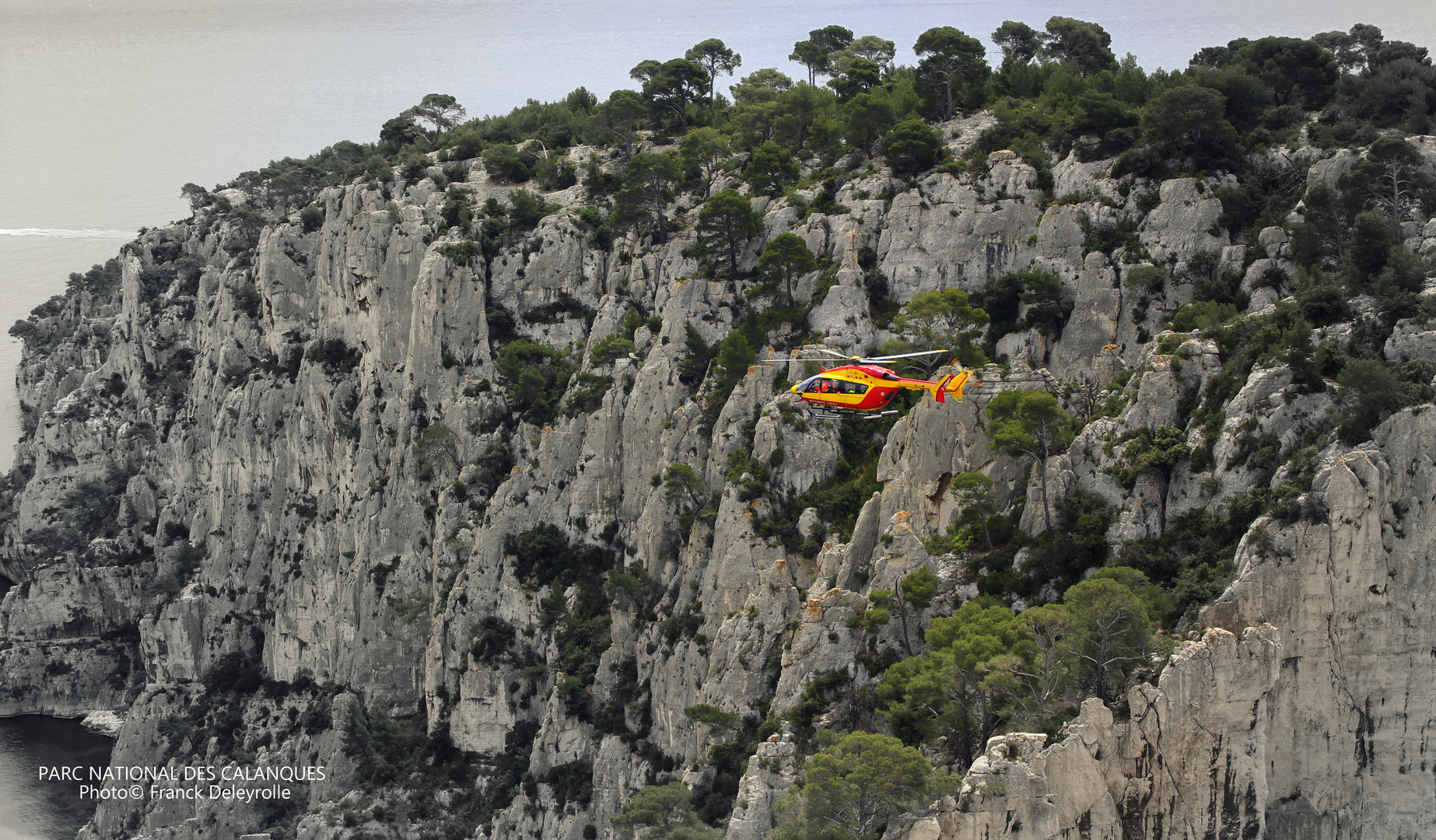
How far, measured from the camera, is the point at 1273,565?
42969 millimetres

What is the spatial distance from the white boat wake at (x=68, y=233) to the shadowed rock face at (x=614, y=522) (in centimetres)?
2979

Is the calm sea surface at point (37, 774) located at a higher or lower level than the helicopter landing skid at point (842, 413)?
lower

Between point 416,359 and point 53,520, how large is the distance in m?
46.2

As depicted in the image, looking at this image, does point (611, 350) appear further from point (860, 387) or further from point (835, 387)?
point (860, 387)

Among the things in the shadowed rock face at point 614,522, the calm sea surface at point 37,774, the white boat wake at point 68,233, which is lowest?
the calm sea surface at point 37,774

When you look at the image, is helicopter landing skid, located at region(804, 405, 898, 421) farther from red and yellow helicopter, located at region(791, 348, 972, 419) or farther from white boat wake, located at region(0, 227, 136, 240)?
white boat wake, located at region(0, 227, 136, 240)

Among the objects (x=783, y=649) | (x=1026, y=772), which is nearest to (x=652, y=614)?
(x=783, y=649)

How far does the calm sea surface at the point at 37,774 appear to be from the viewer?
3588 inches

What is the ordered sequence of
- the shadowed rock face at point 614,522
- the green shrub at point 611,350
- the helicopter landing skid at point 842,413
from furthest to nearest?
1. the green shrub at point 611,350
2. the helicopter landing skid at point 842,413
3. the shadowed rock face at point 614,522

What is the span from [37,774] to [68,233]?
281 feet

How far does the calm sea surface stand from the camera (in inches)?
3588

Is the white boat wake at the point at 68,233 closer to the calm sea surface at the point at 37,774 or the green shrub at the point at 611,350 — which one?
the calm sea surface at the point at 37,774

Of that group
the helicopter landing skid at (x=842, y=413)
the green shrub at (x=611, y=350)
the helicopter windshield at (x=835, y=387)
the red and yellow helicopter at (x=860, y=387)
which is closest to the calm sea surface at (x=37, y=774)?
the green shrub at (x=611, y=350)

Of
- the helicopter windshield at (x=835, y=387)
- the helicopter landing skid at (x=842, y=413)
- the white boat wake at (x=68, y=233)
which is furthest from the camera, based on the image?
the white boat wake at (x=68, y=233)
